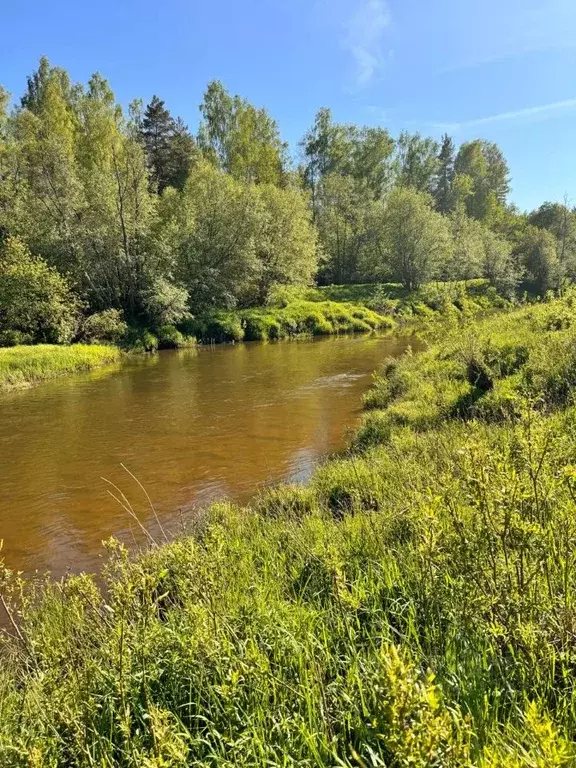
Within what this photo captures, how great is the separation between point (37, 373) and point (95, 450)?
1223cm

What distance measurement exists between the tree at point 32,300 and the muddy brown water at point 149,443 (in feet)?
19.9

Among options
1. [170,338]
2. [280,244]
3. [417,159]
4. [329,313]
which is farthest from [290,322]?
[417,159]

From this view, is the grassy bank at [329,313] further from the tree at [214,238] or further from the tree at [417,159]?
the tree at [417,159]

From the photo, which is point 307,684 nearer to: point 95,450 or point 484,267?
point 95,450

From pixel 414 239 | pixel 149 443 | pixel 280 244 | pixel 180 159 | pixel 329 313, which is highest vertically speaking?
pixel 180 159

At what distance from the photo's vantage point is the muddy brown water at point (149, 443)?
887 cm

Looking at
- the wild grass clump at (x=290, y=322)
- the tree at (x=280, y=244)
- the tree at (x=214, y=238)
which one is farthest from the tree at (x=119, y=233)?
the tree at (x=280, y=244)

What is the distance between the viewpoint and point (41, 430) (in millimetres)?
14938

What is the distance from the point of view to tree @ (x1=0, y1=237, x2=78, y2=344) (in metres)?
27.1

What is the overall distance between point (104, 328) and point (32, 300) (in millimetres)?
4256

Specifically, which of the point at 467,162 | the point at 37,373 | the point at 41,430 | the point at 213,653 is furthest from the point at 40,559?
the point at 467,162

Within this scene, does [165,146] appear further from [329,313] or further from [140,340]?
[140,340]

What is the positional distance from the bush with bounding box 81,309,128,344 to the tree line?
5.7 inches

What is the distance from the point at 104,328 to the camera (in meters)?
30.4
